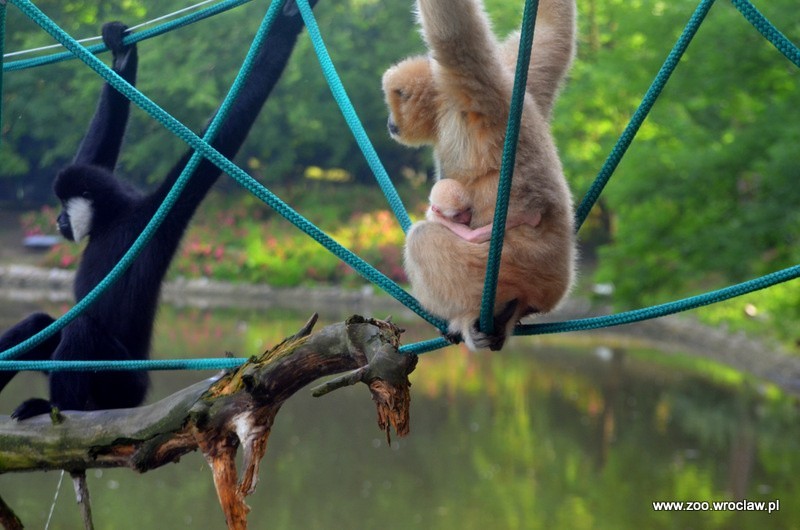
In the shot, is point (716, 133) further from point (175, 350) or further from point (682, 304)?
point (682, 304)

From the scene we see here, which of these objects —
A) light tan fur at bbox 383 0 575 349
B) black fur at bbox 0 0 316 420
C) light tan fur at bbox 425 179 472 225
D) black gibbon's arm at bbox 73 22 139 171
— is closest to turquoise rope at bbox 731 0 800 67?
light tan fur at bbox 383 0 575 349

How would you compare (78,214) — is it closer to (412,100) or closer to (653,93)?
(412,100)

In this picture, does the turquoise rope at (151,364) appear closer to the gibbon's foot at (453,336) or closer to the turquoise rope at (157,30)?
the gibbon's foot at (453,336)

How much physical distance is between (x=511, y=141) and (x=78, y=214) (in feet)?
8.96

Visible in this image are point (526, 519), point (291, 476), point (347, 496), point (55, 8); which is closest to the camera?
point (526, 519)

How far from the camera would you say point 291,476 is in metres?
9.59

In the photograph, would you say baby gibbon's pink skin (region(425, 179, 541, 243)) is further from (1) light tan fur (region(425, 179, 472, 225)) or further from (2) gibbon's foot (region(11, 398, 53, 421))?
(2) gibbon's foot (region(11, 398, 53, 421))

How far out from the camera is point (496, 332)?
2.71 m

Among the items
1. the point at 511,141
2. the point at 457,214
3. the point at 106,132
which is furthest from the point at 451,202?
the point at 106,132

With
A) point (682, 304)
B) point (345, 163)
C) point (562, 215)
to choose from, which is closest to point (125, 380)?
point (562, 215)

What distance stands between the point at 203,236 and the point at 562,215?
70.7 feet

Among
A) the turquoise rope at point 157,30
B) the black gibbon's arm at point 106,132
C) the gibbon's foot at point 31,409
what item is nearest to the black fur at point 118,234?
the black gibbon's arm at point 106,132

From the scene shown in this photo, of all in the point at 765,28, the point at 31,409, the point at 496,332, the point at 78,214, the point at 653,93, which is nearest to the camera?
the point at 765,28

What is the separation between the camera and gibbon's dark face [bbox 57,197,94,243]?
4.28 metres
